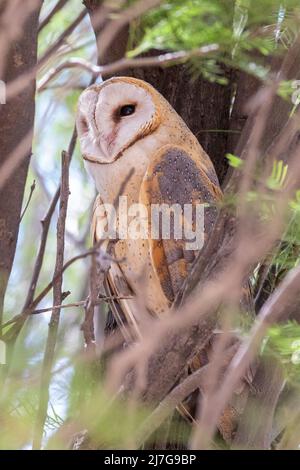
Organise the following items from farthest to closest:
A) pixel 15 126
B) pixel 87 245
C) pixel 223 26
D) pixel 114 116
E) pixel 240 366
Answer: pixel 87 245
pixel 114 116
pixel 15 126
pixel 223 26
pixel 240 366

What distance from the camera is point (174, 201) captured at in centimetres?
220

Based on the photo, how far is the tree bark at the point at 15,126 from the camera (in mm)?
2049

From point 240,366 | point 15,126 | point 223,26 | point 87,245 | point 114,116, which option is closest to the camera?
point 240,366

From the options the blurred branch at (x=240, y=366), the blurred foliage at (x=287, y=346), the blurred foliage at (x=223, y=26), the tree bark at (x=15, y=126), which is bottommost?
the blurred foliage at (x=287, y=346)

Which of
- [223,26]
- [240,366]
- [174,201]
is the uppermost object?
[223,26]

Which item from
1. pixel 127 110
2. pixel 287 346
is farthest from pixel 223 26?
pixel 287 346

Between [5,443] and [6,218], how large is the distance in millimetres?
677

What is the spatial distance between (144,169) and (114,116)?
0.16 meters

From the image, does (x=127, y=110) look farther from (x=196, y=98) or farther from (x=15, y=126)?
(x=15, y=126)

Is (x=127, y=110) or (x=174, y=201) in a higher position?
(x=127, y=110)

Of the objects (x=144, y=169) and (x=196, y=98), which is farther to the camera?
(x=196, y=98)

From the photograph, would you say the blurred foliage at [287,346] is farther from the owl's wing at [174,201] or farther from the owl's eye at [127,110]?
the owl's eye at [127,110]

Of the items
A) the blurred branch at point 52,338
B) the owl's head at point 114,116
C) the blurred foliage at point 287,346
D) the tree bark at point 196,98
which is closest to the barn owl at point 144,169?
the owl's head at point 114,116
